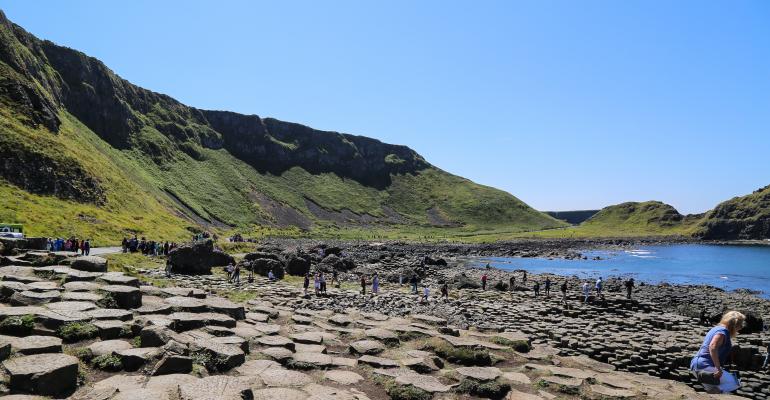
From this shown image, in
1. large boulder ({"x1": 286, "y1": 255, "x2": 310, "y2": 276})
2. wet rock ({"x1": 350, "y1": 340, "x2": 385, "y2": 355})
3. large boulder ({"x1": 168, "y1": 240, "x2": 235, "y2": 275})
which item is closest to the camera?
wet rock ({"x1": 350, "y1": 340, "x2": 385, "y2": 355})

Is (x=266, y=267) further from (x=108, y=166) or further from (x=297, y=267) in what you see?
(x=108, y=166)

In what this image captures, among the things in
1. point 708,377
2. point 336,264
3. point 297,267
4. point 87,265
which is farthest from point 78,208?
point 708,377

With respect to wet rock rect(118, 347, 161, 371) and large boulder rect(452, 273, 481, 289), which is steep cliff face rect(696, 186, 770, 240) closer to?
large boulder rect(452, 273, 481, 289)

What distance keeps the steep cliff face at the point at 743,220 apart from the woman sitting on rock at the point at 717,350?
217 m

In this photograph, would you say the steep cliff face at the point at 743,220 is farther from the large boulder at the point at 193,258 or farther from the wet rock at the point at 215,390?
the wet rock at the point at 215,390

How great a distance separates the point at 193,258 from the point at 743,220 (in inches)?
8603

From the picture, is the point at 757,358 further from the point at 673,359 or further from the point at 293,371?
the point at 293,371

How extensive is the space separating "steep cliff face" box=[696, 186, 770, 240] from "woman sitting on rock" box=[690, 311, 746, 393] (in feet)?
711

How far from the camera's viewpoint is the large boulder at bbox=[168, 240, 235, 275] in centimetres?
3641

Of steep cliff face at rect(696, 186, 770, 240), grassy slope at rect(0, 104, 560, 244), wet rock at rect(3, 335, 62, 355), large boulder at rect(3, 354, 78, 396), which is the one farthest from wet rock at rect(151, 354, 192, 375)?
steep cliff face at rect(696, 186, 770, 240)

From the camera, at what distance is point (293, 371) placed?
1016 cm

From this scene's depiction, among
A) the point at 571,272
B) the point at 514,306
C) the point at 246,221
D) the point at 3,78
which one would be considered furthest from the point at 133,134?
the point at 514,306

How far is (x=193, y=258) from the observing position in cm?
3716

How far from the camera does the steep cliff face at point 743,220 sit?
184 metres
